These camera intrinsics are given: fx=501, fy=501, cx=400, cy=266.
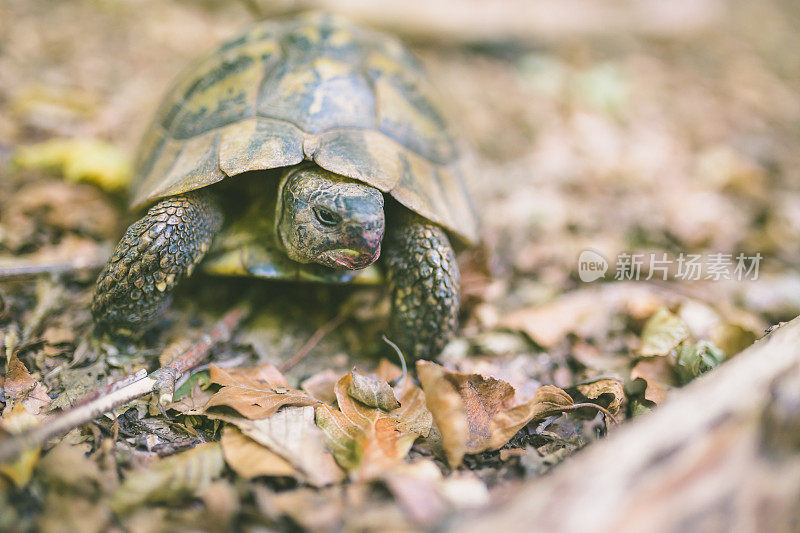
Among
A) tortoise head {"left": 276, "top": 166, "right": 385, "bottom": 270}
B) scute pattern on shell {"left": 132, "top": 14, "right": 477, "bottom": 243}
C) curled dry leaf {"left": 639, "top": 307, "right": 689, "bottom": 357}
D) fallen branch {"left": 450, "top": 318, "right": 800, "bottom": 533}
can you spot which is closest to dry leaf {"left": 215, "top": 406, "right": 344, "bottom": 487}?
fallen branch {"left": 450, "top": 318, "right": 800, "bottom": 533}

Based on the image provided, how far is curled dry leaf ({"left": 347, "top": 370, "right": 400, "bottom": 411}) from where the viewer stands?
6.93 ft

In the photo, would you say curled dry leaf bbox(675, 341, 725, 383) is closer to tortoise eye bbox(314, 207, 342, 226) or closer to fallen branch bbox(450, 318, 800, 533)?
fallen branch bbox(450, 318, 800, 533)

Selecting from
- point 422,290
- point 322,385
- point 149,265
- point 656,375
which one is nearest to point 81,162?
point 149,265

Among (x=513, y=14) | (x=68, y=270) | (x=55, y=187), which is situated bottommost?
(x=68, y=270)

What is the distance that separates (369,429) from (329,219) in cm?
92

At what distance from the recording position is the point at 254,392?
204cm

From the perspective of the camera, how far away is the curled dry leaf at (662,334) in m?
2.42

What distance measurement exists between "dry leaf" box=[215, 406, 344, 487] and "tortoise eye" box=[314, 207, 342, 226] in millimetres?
802

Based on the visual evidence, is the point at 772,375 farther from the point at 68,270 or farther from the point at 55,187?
the point at 55,187

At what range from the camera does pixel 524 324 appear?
2.77 m

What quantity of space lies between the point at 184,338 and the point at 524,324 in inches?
69.7

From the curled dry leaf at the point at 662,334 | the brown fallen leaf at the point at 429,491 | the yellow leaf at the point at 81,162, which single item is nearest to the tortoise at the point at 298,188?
the yellow leaf at the point at 81,162

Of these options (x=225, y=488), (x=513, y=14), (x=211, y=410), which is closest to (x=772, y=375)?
(x=225, y=488)

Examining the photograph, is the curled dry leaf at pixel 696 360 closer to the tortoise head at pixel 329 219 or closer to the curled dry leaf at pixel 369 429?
the curled dry leaf at pixel 369 429
